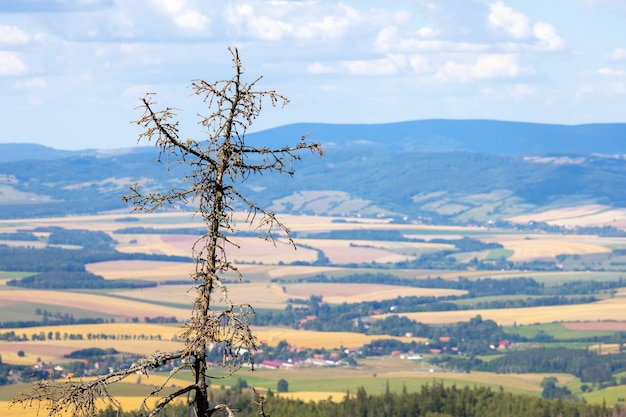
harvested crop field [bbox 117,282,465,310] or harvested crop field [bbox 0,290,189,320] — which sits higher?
harvested crop field [bbox 117,282,465,310]

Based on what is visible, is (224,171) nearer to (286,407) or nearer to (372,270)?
(286,407)

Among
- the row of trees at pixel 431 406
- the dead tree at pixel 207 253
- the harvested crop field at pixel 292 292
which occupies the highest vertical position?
the harvested crop field at pixel 292 292

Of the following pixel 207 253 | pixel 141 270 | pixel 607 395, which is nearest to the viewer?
pixel 207 253

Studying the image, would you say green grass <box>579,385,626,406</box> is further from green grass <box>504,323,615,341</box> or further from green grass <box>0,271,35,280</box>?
Answer: green grass <box>0,271,35,280</box>

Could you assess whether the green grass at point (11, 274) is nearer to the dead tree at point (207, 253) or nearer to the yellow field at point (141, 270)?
the yellow field at point (141, 270)

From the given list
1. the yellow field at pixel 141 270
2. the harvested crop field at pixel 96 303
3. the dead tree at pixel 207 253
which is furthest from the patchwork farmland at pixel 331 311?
the dead tree at pixel 207 253

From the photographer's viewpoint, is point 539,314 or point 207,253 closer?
point 207,253

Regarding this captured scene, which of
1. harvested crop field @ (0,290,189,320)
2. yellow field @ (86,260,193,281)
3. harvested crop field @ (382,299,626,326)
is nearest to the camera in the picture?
harvested crop field @ (0,290,189,320)

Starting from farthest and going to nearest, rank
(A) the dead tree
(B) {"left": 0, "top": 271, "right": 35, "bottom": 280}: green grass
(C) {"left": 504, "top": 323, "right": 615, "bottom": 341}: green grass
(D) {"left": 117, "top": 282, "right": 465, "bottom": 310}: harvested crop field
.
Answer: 1. (B) {"left": 0, "top": 271, "right": 35, "bottom": 280}: green grass
2. (D) {"left": 117, "top": 282, "right": 465, "bottom": 310}: harvested crop field
3. (C) {"left": 504, "top": 323, "right": 615, "bottom": 341}: green grass
4. (A) the dead tree

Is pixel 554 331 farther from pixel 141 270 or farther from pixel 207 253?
pixel 207 253

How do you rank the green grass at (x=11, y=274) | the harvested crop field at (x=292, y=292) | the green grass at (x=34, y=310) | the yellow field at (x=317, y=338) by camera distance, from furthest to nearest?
the green grass at (x=11, y=274) < the harvested crop field at (x=292, y=292) < the green grass at (x=34, y=310) < the yellow field at (x=317, y=338)

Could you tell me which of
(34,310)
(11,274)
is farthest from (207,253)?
(11,274)

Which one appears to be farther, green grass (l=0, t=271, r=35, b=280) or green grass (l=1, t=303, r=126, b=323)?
green grass (l=0, t=271, r=35, b=280)

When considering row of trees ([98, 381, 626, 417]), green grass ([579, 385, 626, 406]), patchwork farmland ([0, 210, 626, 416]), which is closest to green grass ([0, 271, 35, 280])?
patchwork farmland ([0, 210, 626, 416])
